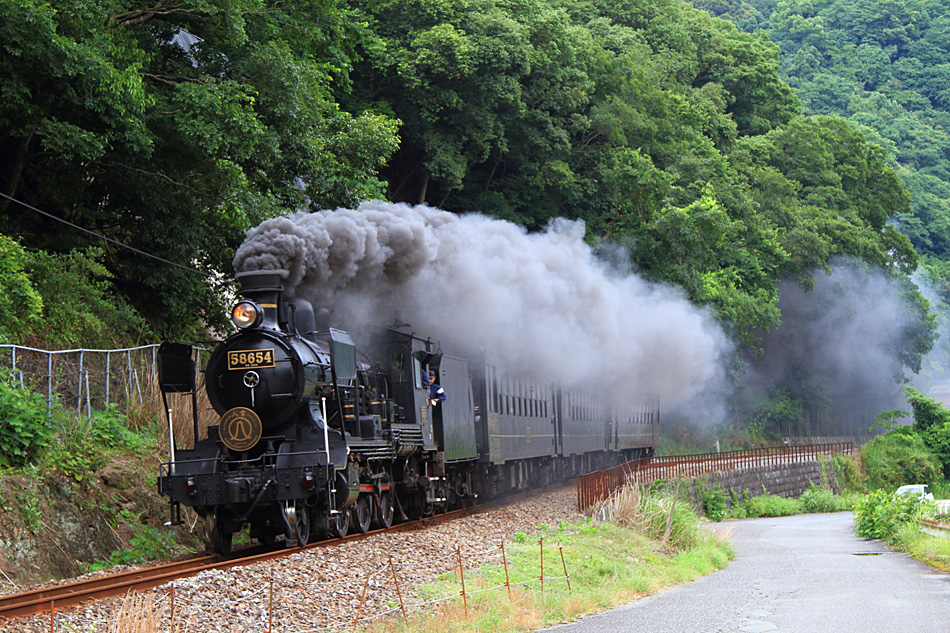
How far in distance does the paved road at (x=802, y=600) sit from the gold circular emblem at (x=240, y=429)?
446cm

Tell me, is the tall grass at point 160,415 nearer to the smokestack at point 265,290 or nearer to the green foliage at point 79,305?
the green foliage at point 79,305

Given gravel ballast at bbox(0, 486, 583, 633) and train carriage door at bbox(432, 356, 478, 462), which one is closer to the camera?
gravel ballast at bbox(0, 486, 583, 633)

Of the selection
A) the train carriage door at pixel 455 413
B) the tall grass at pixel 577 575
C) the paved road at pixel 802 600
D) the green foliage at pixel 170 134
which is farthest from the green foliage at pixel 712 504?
the green foliage at pixel 170 134

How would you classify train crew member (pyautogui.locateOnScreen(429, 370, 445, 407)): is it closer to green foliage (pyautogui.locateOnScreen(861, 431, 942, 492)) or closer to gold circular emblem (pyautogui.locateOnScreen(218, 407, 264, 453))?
gold circular emblem (pyautogui.locateOnScreen(218, 407, 264, 453))

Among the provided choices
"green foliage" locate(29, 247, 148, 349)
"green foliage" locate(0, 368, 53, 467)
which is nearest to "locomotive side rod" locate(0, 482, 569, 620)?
"green foliage" locate(0, 368, 53, 467)

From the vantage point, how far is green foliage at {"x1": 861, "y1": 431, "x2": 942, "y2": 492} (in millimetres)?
39688

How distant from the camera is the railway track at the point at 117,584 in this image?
8.20 meters

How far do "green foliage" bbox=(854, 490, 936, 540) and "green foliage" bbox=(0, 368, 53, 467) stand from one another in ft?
46.6

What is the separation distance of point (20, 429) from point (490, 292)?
9453 mm

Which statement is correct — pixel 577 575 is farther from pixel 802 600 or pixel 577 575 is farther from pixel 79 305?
pixel 79 305

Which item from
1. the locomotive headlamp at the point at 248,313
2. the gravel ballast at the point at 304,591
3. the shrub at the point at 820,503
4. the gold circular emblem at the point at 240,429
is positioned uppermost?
the locomotive headlamp at the point at 248,313

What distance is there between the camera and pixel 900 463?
4012 centimetres

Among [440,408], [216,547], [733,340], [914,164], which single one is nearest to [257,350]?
[216,547]

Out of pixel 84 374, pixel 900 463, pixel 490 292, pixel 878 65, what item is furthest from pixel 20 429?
pixel 878 65
